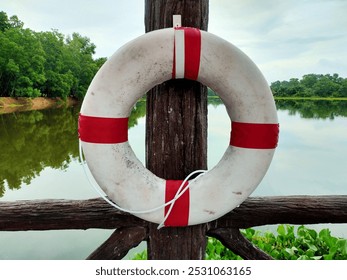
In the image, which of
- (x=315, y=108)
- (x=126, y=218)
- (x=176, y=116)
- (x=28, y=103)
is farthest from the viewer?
(x=315, y=108)

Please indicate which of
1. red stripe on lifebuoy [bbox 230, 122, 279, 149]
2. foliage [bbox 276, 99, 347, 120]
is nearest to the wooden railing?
red stripe on lifebuoy [bbox 230, 122, 279, 149]

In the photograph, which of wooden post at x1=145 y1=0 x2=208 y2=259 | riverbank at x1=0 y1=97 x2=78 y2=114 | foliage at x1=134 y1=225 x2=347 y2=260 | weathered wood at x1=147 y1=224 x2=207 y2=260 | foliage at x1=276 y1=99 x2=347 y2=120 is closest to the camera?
wooden post at x1=145 y1=0 x2=208 y2=259

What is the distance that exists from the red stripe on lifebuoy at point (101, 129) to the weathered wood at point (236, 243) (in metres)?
0.54

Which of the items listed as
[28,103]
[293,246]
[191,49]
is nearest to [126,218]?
[191,49]

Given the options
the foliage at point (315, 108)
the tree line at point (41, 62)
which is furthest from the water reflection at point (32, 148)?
the foliage at point (315, 108)

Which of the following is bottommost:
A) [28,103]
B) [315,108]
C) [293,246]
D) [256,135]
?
[293,246]

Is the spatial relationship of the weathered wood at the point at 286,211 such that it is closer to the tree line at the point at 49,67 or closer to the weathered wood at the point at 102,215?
the weathered wood at the point at 102,215

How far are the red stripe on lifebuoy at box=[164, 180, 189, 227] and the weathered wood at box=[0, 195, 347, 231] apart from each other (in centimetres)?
20

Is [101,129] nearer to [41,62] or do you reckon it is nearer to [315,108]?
[41,62]

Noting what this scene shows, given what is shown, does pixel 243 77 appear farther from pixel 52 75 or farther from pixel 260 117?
pixel 52 75

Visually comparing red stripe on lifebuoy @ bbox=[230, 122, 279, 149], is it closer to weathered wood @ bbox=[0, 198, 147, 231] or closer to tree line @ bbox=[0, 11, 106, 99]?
weathered wood @ bbox=[0, 198, 147, 231]

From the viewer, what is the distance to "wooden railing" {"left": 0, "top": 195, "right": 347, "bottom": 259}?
Answer: 4.07 ft

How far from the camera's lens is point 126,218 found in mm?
1234

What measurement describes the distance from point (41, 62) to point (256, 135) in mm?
25692
